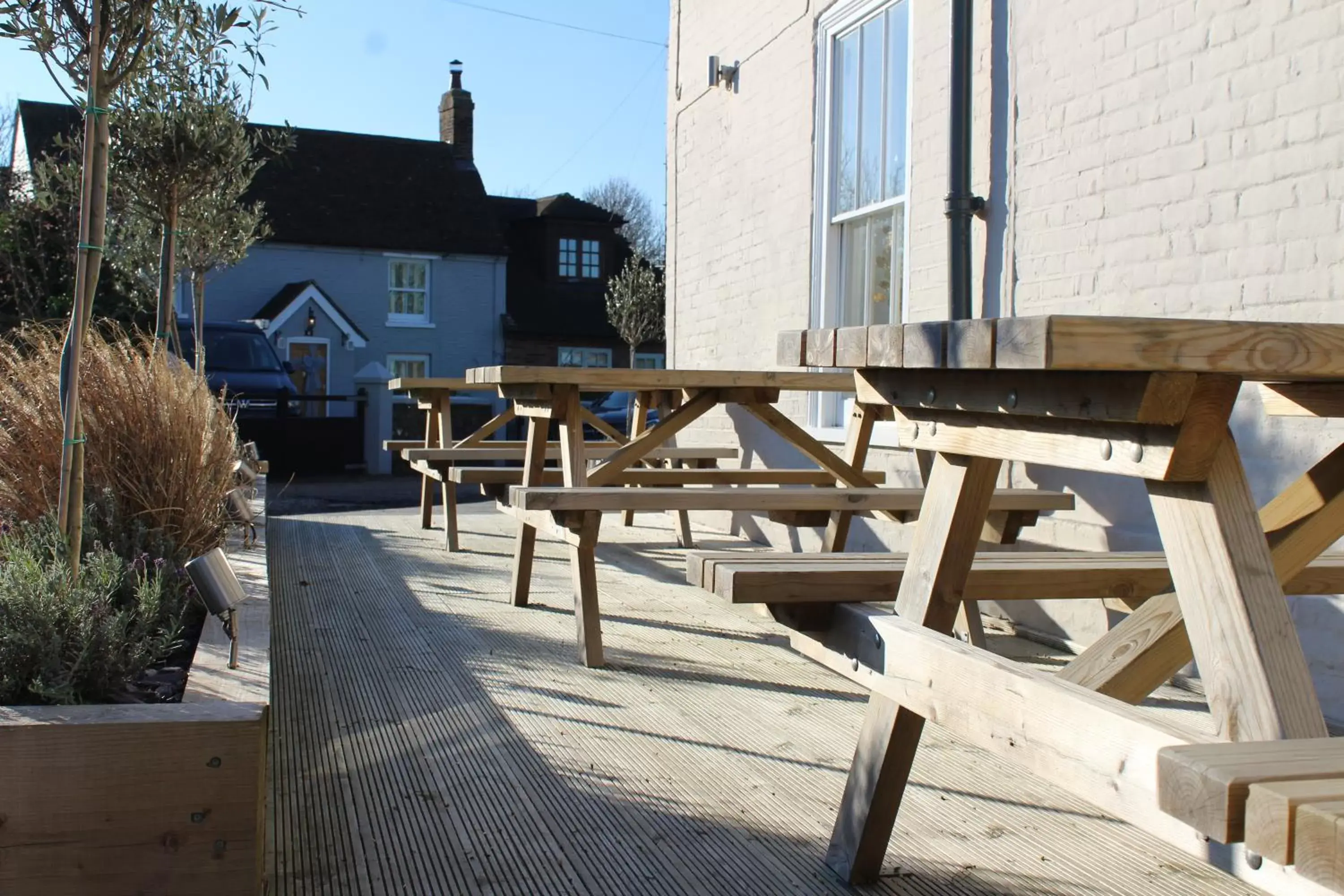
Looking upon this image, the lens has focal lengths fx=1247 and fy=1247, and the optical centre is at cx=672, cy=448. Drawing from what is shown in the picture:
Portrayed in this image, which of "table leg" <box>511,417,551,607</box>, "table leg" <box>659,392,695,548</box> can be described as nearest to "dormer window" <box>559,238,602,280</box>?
"table leg" <box>659,392,695,548</box>

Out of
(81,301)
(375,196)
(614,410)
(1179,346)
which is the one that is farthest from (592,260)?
(1179,346)

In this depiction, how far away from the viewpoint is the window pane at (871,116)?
628 cm

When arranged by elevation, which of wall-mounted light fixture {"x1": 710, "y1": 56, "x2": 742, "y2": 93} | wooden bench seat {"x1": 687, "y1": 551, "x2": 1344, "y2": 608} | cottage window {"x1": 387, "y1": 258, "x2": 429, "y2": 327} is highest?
cottage window {"x1": 387, "y1": 258, "x2": 429, "y2": 327}

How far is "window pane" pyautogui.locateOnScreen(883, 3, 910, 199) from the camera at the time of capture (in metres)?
6.03

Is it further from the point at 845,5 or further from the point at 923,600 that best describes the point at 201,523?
the point at 845,5

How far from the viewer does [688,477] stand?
20.2 ft

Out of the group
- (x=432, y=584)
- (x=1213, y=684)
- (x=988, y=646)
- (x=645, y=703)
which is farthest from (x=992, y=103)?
(x=1213, y=684)

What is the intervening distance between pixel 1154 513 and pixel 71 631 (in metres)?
2.17

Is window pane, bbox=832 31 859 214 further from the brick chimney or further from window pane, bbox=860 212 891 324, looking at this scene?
the brick chimney

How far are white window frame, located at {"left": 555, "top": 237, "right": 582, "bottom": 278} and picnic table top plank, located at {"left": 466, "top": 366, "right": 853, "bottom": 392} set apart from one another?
2481 cm

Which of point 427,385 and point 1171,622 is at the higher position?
point 427,385

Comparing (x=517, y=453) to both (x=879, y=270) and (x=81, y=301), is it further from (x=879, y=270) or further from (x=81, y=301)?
(x=81, y=301)

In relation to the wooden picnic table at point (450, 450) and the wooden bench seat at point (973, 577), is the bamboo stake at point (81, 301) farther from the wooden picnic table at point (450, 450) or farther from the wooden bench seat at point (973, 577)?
the wooden picnic table at point (450, 450)

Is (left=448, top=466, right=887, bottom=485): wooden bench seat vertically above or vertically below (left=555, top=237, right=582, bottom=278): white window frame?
below
